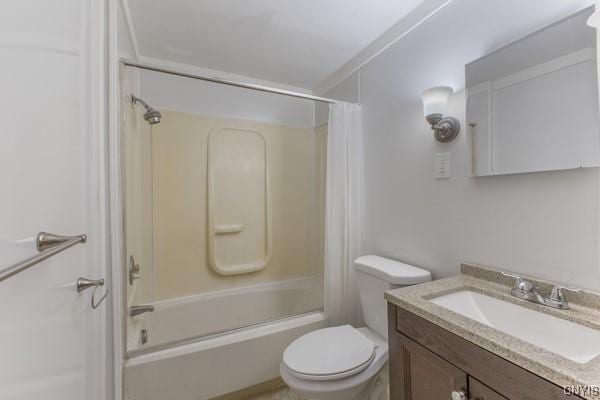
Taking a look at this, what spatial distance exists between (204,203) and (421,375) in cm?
191

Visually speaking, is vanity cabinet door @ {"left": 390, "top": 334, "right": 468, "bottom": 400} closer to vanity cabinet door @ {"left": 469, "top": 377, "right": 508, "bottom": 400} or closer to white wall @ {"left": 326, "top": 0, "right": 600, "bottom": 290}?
vanity cabinet door @ {"left": 469, "top": 377, "right": 508, "bottom": 400}

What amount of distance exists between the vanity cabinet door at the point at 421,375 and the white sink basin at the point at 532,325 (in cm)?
22

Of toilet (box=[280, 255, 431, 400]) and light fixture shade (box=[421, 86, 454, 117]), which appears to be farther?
light fixture shade (box=[421, 86, 454, 117])

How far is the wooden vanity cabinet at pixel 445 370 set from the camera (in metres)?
0.61

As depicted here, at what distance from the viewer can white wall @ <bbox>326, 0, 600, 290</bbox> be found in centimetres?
92

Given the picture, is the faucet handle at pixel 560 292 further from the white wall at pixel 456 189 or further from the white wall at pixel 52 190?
the white wall at pixel 52 190

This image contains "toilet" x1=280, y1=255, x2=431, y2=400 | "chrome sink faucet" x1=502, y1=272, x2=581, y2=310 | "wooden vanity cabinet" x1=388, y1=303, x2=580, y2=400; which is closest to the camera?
"wooden vanity cabinet" x1=388, y1=303, x2=580, y2=400

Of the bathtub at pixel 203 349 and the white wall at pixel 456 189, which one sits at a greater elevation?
the white wall at pixel 456 189

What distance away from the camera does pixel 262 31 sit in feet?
5.49

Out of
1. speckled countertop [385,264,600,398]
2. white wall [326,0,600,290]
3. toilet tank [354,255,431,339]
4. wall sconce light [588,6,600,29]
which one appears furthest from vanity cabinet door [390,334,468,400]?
wall sconce light [588,6,600,29]

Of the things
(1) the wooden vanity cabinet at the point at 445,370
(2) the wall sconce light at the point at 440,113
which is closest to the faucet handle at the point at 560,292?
(1) the wooden vanity cabinet at the point at 445,370

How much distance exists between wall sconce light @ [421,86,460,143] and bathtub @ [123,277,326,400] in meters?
1.38

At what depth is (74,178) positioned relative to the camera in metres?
0.81

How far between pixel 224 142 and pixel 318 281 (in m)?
1.49
